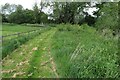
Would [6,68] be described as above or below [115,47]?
below

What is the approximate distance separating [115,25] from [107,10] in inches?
143

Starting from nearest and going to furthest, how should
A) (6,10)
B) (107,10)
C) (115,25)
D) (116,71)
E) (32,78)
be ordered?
(116,71), (32,78), (115,25), (107,10), (6,10)

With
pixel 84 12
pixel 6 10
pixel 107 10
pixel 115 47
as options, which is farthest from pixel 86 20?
pixel 115 47

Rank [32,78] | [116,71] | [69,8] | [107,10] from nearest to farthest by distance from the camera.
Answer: [116,71], [32,78], [107,10], [69,8]

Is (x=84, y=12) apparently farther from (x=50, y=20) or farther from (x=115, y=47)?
(x=115, y=47)

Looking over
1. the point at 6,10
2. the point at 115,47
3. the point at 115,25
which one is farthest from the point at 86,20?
the point at 115,47

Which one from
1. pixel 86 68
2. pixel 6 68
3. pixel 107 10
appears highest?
pixel 107 10

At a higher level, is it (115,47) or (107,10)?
(107,10)

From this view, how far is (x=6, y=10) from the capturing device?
192ft

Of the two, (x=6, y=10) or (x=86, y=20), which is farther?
(x=6, y=10)

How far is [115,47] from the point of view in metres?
8.57

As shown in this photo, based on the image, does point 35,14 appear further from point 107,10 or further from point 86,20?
point 107,10

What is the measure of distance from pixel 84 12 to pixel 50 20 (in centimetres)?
681

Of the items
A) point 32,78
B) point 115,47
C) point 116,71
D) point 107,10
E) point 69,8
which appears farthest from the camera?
point 69,8
